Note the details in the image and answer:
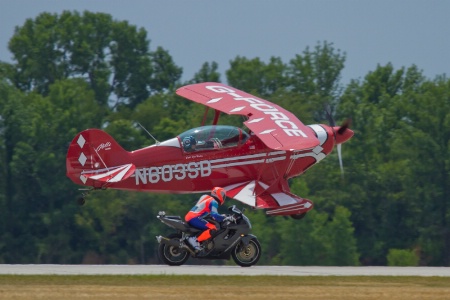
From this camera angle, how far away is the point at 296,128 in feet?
102

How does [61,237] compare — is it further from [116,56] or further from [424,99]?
[116,56]

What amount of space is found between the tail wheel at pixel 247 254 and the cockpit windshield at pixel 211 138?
15.3 ft

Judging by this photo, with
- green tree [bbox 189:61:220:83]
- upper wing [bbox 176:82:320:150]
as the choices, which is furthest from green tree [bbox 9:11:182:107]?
upper wing [bbox 176:82:320:150]

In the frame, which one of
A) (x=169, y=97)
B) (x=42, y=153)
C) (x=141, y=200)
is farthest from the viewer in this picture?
(x=169, y=97)

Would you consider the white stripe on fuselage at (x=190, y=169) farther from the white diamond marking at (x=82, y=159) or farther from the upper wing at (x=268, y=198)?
the white diamond marking at (x=82, y=159)

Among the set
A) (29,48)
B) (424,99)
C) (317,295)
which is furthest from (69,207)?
(317,295)

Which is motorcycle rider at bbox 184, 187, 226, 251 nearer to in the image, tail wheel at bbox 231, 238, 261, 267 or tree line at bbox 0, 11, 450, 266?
tail wheel at bbox 231, 238, 261, 267

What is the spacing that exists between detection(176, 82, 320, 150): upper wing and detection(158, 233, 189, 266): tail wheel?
3422 millimetres

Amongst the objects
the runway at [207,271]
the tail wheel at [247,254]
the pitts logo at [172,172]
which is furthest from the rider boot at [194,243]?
the pitts logo at [172,172]

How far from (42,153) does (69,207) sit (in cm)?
420

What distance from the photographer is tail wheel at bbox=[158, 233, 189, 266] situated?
90.4ft

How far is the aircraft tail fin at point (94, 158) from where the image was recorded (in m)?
31.7

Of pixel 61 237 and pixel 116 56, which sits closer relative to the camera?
pixel 61 237

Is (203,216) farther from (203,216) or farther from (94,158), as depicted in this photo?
(94,158)
